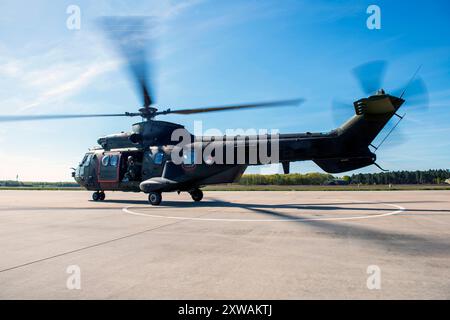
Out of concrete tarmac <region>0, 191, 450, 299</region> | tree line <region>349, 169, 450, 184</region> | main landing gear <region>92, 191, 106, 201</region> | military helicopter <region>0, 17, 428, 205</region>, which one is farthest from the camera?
tree line <region>349, 169, 450, 184</region>

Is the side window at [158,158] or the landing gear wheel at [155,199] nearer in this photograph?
the landing gear wheel at [155,199]

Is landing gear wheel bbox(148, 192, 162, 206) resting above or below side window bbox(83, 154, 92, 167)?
below

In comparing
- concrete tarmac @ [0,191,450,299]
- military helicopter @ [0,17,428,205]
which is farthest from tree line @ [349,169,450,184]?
concrete tarmac @ [0,191,450,299]

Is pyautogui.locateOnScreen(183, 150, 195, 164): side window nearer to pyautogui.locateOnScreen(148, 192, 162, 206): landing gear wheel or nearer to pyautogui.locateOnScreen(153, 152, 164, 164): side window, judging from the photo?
pyautogui.locateOnScreen(153, 152, 164, 164): side window

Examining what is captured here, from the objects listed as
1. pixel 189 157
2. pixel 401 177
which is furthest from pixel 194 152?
pixel 401 177

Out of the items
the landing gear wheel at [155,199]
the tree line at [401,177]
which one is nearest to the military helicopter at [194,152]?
the landing gear wheel at [155,199]

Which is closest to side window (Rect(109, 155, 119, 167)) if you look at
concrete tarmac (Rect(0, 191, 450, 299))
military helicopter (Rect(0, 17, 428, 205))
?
A: military helicopter (Rect(0, 17, 428, 205))

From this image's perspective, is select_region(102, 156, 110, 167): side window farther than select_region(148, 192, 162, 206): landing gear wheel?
Yes

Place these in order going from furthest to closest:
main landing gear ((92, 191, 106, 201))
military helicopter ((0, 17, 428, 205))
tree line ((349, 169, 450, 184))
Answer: tree line ((349, 169, 450, 184)) → main landing gear ((92, 191, 106, 201)) → military helicopter ((0, 17, 428, 205))

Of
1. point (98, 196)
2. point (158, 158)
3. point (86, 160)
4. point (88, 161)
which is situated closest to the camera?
point (158, 158)

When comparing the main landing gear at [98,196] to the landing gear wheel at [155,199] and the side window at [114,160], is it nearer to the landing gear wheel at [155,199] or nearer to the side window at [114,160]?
the side window at [114,160]

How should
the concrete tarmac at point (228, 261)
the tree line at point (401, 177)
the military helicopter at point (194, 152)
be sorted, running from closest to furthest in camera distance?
the concrete tarmac at point (228, 261) → the military helicopter at point (194, 152) → the tree line at point (401, 177)

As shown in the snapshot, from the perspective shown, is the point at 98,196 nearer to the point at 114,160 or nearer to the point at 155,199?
the point at 114,160
